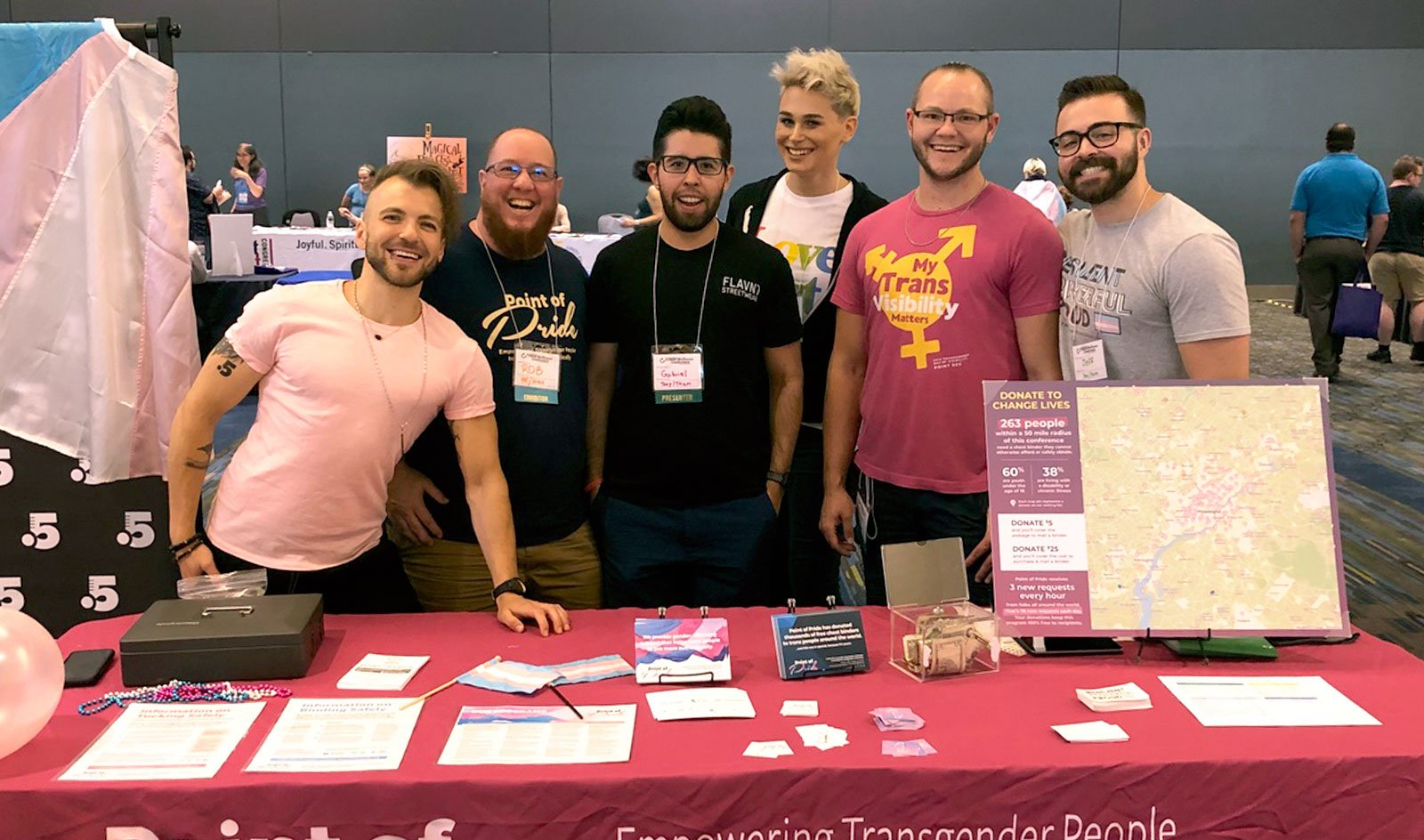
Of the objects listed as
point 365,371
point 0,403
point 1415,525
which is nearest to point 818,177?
point 365,371

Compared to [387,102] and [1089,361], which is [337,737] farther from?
[387,102]

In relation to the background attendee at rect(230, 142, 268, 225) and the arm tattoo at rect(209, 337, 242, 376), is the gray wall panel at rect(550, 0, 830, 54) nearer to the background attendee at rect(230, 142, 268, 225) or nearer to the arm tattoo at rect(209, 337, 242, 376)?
the background attendee at rect(230, 142, 268, 225)

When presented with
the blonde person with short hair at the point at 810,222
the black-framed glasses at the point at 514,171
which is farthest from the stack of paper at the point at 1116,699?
the black-framed glasses at the point at 514,171

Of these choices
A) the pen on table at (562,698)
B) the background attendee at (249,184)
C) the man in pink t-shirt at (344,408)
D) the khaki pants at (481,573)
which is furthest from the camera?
the background attendee at (249,184)

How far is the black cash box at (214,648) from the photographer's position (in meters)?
1.63

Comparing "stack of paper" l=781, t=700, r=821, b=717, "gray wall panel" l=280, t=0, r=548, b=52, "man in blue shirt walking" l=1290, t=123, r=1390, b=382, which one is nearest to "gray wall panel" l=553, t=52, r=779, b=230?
"gray wall panel" l=280, t=0, r=548, b=52

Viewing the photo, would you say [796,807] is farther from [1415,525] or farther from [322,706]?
[1415,525]

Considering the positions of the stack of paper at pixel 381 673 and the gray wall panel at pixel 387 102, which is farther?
the gray wall panel at pixel 387 102

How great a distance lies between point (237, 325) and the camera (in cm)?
→ 194

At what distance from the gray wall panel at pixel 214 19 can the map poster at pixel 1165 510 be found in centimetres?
1204

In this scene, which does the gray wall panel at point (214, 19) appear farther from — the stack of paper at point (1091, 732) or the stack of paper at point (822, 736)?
the stack of paper at point (1091, 732)

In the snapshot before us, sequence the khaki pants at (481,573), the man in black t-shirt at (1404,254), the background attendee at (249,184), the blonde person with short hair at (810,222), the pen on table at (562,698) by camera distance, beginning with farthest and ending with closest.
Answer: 1. the background attendee at (249,184)
2. the man in black t-shirt at (1404,254)
3. the blonde person with short hair at (810,222)
4. the khaki pants at (481,573)
5. the pen on table at (562,698)

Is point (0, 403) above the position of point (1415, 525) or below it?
above

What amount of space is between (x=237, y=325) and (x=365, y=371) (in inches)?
9.5
